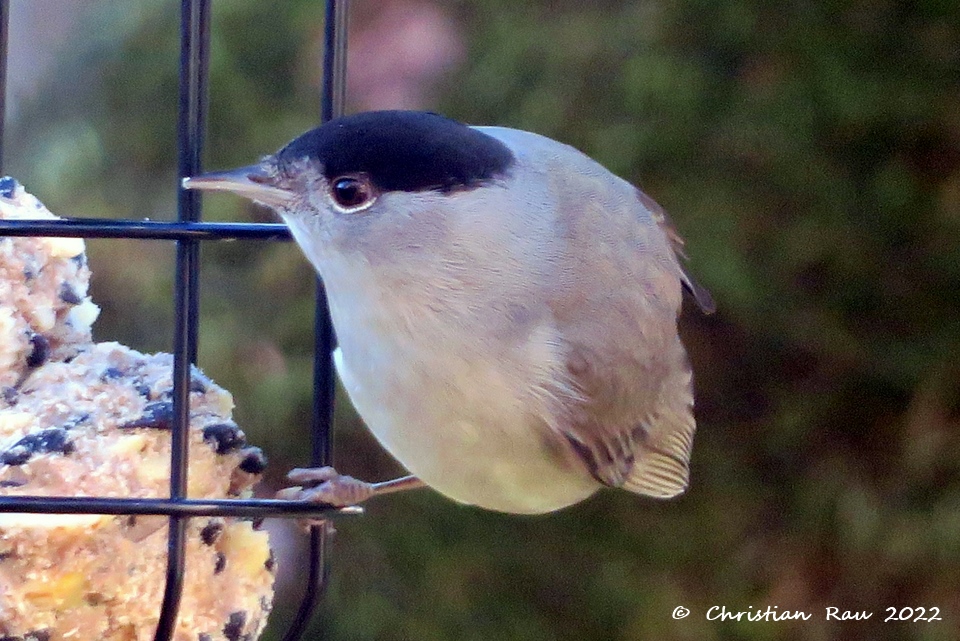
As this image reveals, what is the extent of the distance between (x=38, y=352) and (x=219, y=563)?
1.39 ft

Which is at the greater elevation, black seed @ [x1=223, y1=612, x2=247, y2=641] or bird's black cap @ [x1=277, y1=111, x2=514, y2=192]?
bird's black cap @ [x1=277, y1=111, x2=514, y2=192]

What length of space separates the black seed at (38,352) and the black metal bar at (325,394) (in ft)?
1.36

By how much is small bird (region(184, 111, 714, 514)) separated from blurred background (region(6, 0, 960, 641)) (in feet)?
3.25

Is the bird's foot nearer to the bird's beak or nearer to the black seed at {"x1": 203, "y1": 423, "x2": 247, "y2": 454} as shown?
the black seed at {"x1": 203, "y1": 423, "x2": 247, "y2": 454}

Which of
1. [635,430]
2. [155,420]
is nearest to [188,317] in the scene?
[155,420]

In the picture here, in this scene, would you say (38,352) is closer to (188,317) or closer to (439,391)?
→ (188,317)

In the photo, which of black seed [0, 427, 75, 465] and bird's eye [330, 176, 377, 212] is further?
bird's eye [330, 176, 377, 212]

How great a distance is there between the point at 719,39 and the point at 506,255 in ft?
4.51

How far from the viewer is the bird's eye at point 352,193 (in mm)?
1799

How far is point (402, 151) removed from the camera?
1.78 m

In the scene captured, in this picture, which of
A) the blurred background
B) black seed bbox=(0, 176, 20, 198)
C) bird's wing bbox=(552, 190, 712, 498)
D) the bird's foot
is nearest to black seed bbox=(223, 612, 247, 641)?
the bird's foot

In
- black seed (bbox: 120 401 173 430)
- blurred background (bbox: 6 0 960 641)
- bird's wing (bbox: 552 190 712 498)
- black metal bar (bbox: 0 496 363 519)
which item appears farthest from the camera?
blurred background (bbox: 6 0 960 641)

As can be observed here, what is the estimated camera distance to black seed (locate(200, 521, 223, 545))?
5.84 feet

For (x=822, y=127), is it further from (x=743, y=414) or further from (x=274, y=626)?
(x=274, y=626)
